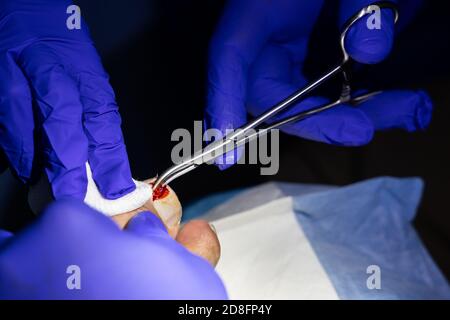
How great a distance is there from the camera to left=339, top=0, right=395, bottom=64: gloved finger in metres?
1.25

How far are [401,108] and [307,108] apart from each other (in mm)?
363

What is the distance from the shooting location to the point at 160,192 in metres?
1.21

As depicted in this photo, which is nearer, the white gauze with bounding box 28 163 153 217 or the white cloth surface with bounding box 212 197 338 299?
the white gauze with bounding box 28 163 153 217

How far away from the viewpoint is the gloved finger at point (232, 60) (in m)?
1.41

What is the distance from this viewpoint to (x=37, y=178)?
119 cm

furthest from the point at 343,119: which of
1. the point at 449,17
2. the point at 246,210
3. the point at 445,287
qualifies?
the point at 449,17

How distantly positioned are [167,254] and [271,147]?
3.13 feet

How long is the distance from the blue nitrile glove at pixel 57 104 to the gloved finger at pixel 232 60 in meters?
0.34

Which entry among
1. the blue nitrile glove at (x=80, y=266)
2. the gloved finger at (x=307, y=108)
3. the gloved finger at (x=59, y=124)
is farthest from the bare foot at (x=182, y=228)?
the gloved finger at (x=307, y=108)

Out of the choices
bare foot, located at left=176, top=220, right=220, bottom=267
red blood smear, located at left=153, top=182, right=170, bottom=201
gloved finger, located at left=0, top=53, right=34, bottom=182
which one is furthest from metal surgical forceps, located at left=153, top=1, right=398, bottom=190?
gloved finger, located at left=0, top=53, right=34, bottom=182

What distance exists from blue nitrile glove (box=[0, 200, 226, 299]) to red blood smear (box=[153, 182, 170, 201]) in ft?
1.08

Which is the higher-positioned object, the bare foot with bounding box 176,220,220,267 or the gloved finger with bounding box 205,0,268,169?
the gloved finger with bounding box 205,0,268,169

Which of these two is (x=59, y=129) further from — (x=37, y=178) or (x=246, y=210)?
(x=246, y=210)

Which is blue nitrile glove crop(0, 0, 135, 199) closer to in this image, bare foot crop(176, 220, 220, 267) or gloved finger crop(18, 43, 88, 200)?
gloved finger crop(18, 43, 88, 200)
